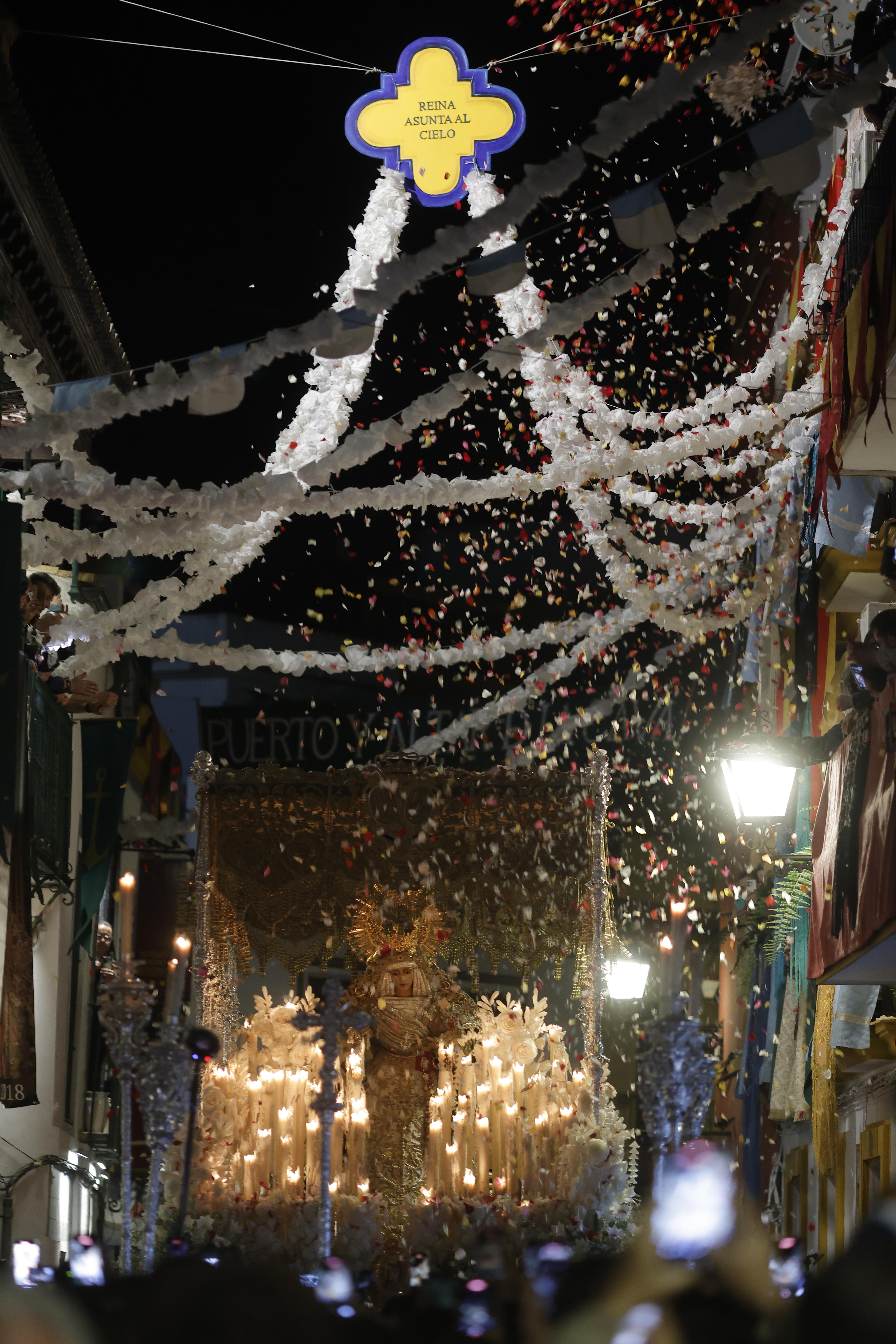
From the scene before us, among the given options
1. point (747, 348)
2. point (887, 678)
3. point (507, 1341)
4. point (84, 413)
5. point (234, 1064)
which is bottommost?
point (507, 1341)

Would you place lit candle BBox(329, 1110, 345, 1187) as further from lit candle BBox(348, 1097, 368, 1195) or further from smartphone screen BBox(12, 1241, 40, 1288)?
smartphone screen BBox(12, 1241, 40, 1288)

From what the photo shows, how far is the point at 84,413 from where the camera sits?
7391 millimetres

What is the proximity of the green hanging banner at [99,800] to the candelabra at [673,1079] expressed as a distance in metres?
11.7

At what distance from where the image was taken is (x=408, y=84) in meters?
9.30

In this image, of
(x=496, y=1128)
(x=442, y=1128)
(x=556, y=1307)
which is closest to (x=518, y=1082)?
(x=496, y=1128)

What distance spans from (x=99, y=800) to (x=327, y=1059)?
397 inches

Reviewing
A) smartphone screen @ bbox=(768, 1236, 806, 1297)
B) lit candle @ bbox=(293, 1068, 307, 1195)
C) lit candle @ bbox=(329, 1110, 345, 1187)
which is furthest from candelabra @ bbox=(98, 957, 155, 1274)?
lit candle @ bbox=(329, 1110, 345, 1187)

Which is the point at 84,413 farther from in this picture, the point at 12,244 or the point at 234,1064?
the point at 12,244

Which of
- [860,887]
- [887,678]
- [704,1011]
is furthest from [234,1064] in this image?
[704,1011]

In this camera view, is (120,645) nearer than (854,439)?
No

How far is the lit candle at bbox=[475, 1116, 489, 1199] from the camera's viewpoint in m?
11.8

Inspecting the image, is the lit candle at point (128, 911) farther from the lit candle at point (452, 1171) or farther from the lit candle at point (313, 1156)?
the lit candle at point (452, 1171)

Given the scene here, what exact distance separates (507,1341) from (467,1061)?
8.90 metres

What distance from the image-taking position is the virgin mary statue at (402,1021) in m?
12.4
